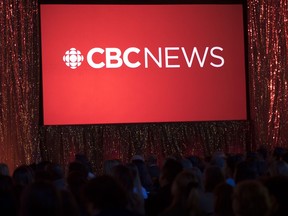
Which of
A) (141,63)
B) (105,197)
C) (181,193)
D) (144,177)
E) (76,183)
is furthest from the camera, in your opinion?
(141,63)

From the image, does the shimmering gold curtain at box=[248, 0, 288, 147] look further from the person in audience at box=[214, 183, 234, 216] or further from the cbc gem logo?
the person in audience at box=[214, 183, 234, 216]

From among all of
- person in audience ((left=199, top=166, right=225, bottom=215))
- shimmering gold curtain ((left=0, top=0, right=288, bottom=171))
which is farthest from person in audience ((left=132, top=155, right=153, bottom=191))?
shimmering gold curtain ((left=0, top=0, right=288, bottom=171))

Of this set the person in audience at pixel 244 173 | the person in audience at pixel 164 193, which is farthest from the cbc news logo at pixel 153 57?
the person in audience at pixel 244 173

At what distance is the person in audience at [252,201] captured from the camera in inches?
142

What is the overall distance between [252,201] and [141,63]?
1016 cm

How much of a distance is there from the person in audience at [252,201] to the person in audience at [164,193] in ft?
6.46

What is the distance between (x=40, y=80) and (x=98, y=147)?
1.76 meters

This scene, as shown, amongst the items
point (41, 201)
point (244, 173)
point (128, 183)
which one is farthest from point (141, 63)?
point (41, 201)

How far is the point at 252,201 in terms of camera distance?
3617 millimetres

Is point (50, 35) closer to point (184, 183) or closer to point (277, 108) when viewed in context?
point (277, 108)

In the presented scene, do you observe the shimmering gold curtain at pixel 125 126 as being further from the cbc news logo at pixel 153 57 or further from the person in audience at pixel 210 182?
the person in audience at pixel 210 182

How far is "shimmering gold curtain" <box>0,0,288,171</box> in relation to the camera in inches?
522

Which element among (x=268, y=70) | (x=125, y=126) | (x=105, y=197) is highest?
(x=268, y=70)

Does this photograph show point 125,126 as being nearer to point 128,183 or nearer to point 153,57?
point 153,57
